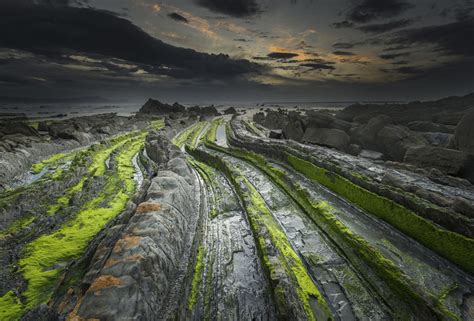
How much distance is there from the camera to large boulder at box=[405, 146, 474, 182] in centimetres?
1148

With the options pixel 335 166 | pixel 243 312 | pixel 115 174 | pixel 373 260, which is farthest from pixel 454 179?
pixel 115 174

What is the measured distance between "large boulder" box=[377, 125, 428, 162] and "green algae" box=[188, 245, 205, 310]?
17357mm

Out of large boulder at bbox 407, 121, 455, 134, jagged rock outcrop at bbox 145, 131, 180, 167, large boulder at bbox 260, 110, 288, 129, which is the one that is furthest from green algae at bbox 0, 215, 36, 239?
large boulder at bbox 260, 110, 288, 129

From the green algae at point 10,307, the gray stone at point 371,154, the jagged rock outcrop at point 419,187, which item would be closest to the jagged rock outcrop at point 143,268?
the green algae at point 10,307

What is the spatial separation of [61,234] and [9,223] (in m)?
2.60

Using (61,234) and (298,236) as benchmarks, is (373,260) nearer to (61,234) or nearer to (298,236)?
(298,236)

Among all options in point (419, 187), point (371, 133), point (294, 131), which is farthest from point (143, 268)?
point (294, 131)

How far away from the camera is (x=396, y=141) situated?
17.8 m

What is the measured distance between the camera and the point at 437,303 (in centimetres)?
427

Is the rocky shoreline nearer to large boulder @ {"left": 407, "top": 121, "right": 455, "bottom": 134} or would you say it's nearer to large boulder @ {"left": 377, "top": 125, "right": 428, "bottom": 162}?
large boulder @ {"left": 377, "top": 125, "right": 428, "bottom": 162}

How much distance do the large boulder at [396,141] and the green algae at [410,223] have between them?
1017 cm

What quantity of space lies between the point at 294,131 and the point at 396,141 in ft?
36.1

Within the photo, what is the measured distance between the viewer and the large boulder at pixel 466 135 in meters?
13.4

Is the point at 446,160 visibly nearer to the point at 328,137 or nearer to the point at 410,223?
the point at 410,223
